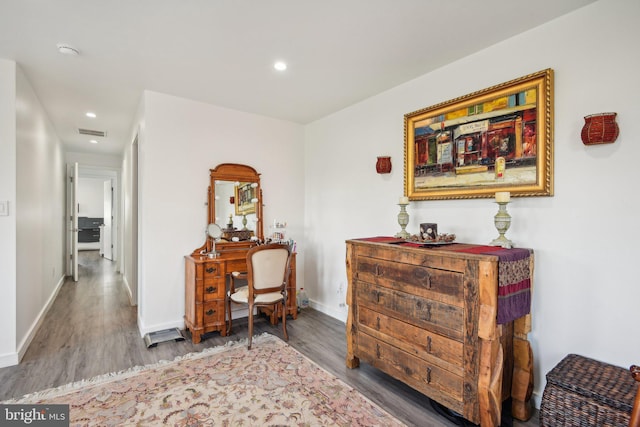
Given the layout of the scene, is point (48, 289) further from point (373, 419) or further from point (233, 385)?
point (373, 419)

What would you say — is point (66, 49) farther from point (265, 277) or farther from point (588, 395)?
point (588, 395)

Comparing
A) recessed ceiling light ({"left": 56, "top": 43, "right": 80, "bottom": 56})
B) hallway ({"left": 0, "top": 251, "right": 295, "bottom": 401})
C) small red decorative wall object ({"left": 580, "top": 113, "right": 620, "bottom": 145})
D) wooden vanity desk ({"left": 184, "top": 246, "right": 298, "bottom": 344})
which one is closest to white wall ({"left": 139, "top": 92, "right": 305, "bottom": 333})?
wooden vanity desk ({"left": 184, "top": 246, "right": 298, "bottom": 344})

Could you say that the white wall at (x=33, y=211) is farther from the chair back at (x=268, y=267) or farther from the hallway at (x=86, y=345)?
the chair back at (x=268, y=267)

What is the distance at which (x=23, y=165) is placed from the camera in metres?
2.88

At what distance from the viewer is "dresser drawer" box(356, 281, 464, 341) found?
1.85 m

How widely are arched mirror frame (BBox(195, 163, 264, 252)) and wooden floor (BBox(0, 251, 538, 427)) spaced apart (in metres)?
0.96

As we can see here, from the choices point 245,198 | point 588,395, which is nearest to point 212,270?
point 245,198

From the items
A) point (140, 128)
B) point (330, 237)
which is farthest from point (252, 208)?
point (140, 128)

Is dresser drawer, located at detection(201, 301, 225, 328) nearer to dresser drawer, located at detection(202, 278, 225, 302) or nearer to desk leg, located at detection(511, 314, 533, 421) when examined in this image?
dresser drawer, located at detection(202, 278, 225, 302)

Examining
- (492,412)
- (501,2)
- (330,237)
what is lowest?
(492,412)

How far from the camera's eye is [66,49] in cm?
234

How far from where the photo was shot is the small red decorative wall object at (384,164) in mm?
3057

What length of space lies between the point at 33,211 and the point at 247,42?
2.98 metres

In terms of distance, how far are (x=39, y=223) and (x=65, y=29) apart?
2.50 m
